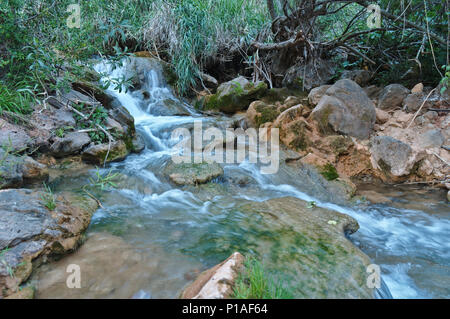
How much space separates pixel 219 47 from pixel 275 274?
714cm

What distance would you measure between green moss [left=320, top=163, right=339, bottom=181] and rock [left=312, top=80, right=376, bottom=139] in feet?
2.65

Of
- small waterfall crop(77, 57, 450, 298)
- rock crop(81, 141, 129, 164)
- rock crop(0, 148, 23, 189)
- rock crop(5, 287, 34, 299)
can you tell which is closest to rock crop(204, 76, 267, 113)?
small waterfall crop(77, 57, 450, 298)

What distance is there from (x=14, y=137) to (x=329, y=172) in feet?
14.0

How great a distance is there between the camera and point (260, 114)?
520 centimetres

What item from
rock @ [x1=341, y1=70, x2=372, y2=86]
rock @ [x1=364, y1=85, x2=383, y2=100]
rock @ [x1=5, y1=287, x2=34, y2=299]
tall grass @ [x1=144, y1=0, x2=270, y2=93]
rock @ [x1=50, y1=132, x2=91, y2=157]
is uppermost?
tall grass @ [x1=144, y1=0, x2=270, y2=93]

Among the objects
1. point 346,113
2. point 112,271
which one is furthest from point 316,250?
point 346,113

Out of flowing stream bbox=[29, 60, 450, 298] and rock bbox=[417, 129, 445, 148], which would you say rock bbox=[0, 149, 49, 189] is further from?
rock bbox=[417, 129, 445, 148]

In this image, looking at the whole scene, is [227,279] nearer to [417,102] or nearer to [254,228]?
[254,228]

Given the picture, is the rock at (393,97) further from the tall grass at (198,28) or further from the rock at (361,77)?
the tall grass at (198,28)

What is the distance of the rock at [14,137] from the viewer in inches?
124

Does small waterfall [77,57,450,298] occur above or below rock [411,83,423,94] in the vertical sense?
below

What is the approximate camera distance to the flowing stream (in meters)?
1.86

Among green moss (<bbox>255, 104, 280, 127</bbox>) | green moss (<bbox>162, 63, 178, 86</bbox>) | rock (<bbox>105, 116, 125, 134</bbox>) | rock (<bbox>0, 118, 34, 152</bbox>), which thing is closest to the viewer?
rock (<bbox>0, 118, 34, 152</bbox>)

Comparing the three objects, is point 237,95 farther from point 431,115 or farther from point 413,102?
point 431,115
